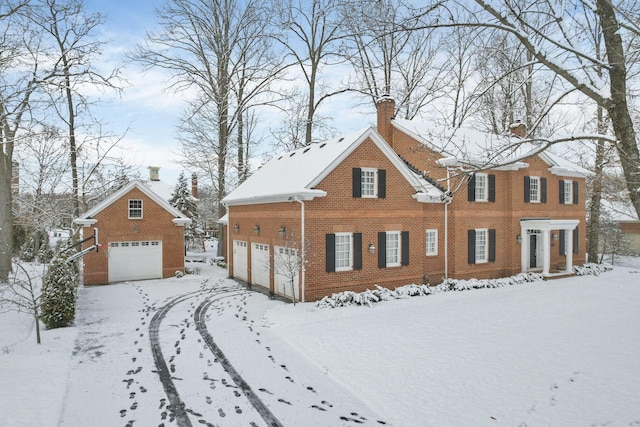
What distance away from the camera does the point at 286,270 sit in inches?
617

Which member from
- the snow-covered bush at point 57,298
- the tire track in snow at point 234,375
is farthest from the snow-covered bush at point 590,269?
the snow-covered bush at point 57,298

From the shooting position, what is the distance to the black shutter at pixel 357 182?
1609 cm

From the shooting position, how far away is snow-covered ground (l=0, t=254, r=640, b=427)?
7137 millimetres

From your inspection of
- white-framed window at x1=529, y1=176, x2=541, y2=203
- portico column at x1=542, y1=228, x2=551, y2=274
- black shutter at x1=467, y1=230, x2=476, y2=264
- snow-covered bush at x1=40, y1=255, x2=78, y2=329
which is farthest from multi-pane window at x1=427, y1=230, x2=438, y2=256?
snow-covered bush at x1=40, y1=255, x2=78, y2=329

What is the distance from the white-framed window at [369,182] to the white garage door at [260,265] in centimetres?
517

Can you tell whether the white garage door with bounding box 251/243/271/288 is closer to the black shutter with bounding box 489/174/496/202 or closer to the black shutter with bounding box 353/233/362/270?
the black shutter with bounding box 353/233/362/270

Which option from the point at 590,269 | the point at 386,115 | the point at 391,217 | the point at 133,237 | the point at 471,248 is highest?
the point at 386,115

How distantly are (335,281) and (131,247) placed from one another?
1179 cm

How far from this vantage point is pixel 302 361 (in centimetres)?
952

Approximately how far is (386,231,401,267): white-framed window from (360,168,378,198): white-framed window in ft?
6.37

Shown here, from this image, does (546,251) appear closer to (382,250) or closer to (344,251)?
(382,250)

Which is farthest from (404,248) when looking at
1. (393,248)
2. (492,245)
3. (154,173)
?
(154,173)

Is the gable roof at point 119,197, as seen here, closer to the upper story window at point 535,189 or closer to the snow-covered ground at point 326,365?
the snow-covered ground at point 326,365

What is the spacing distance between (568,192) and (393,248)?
14.3m
